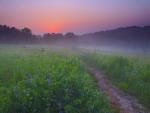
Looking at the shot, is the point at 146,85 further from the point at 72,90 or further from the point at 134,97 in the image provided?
the point at 72,90

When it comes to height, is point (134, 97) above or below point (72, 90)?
below

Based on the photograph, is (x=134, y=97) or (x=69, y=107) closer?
(x=69, y=107)

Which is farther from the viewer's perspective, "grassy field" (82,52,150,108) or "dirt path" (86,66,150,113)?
"grassy field" (82,52,150,108)

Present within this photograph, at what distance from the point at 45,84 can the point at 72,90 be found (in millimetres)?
798

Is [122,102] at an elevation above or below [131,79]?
below

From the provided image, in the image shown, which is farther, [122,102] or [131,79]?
[131,79]

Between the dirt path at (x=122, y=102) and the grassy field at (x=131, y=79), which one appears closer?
the dirt path at (x=122, y=102)

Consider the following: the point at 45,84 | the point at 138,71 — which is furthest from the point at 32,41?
the point at 45,84

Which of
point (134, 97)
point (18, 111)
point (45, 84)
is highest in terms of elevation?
point (45, 84)

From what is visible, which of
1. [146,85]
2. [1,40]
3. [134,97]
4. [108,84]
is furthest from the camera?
[1,40]

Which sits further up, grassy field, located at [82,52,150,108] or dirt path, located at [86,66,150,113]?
grassy field, located at [82,52,150,108]

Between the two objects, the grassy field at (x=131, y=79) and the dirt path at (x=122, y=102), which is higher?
the grassy field at (x=131, y=79)

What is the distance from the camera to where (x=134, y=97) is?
11.3m

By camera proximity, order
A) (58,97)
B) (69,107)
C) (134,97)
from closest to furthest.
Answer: (69,107) → (58,97) → (134,97)
